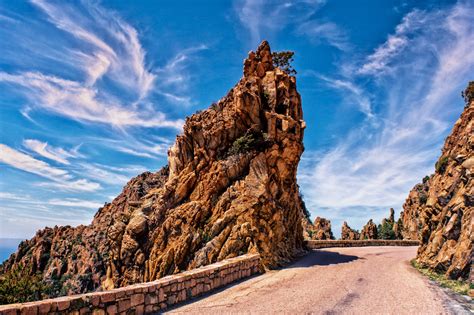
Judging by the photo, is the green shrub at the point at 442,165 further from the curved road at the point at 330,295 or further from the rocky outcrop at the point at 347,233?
the rocky outcrop at the point at 347,233

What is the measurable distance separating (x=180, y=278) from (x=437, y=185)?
1990 cm

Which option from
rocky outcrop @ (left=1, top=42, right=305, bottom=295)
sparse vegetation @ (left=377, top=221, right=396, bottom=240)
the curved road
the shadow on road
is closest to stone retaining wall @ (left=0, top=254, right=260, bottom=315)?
the curved road

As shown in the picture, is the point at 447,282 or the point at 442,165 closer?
the point at 447,282

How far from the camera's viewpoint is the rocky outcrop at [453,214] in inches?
572

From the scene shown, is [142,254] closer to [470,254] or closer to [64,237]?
[470,254]

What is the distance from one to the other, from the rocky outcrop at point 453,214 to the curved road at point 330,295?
1.60 m

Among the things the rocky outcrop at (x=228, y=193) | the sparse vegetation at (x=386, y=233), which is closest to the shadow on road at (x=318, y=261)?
the rocky outcrop at (x=228, y=193)

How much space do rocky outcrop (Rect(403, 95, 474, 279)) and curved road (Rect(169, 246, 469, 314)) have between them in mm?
1599

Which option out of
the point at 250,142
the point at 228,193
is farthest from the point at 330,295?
the point at 250,142

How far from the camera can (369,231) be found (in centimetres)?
5209

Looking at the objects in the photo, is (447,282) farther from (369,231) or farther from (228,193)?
(369,231)

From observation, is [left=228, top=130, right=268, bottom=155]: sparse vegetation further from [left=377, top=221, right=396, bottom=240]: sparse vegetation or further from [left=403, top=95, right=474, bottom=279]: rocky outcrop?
[left=377, top=221, right=396, bottom=240]: sparse vegetation

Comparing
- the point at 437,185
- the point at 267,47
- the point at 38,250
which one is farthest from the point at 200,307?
the point at 38,250

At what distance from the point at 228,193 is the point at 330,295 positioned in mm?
12583
